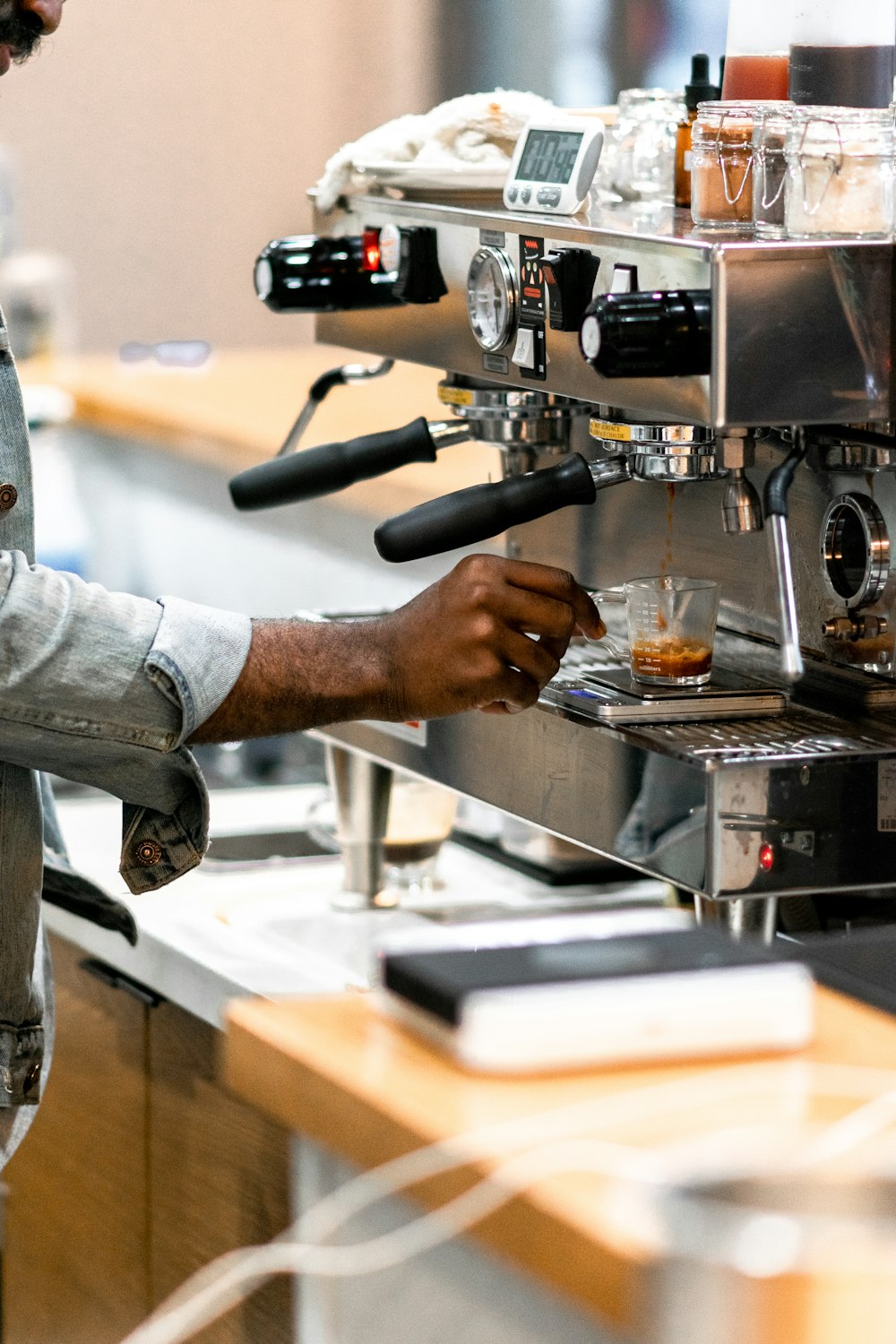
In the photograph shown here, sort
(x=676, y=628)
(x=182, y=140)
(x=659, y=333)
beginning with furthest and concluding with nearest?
(x=182, y=140) < (x=676, y=628) < (x=659, y=333)

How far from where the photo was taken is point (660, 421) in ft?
3.75

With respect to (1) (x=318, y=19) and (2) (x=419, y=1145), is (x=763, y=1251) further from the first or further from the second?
(1) (x=318, y=19)

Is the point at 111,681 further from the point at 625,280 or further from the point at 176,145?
the point at 176,145

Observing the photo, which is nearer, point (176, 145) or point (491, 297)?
point (491, 297)

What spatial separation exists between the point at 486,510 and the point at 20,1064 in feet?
1.67

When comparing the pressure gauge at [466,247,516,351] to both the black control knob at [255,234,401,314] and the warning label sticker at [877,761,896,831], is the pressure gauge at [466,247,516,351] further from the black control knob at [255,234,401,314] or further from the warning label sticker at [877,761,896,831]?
the warning label sticker at [877,761,896,831]

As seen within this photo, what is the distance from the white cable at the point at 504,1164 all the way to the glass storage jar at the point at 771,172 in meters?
0.51

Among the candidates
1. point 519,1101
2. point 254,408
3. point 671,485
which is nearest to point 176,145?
point 254,408

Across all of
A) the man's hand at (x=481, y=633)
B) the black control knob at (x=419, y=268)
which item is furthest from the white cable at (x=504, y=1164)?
the black control knob at (x=419, y=268)

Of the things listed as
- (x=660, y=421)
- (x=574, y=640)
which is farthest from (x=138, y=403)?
(x=660, y=421)

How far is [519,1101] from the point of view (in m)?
0.72

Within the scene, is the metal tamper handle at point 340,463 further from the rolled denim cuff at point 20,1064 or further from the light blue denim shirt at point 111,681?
the rolled denim cuff at point 20,1064

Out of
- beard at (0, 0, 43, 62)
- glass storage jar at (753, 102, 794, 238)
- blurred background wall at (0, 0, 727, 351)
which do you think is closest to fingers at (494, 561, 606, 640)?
glass storage jar at (753, 102, 794, 238)

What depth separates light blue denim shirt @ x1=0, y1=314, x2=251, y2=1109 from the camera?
1.12 metres
